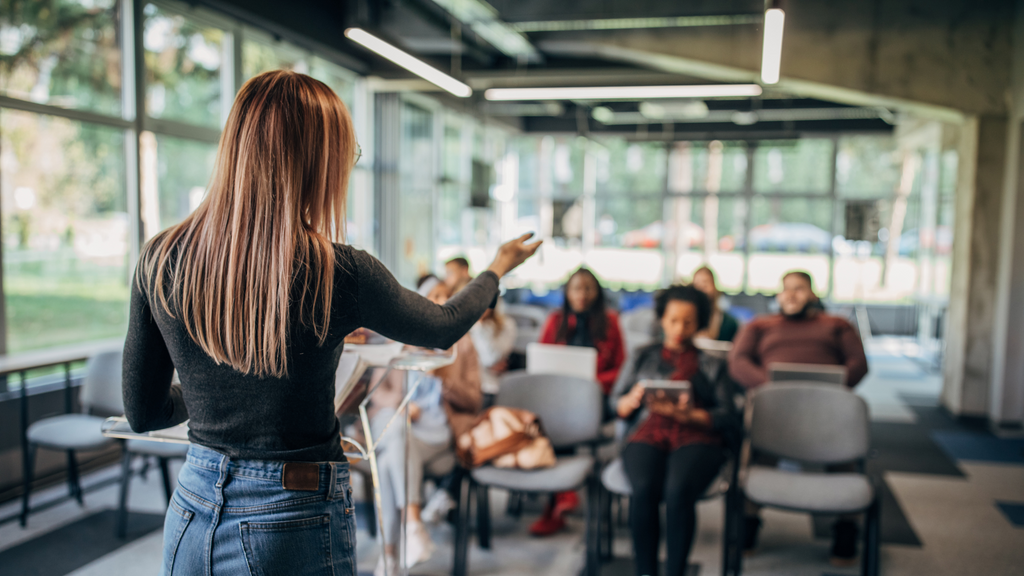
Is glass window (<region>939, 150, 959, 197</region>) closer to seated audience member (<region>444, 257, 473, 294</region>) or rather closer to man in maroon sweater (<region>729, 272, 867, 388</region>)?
man in maroon sweater (<region>729, 272, 867, 388</region>)

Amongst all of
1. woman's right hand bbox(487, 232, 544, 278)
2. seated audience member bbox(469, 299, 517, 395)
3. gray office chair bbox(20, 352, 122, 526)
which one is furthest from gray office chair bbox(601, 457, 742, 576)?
gray office chair bbox(20, 352, 122, 526)

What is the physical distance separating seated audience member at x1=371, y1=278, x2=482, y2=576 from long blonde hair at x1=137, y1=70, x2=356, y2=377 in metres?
Result: 1.67

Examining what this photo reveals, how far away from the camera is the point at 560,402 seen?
361cm

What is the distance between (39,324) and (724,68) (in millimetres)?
6267

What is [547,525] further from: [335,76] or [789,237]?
[789,237]

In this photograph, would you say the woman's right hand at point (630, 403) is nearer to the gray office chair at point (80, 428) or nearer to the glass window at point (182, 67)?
Answer: the gray office chair at point (80, 428)

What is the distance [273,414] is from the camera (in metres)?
1.13

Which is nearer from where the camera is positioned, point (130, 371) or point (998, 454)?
point (130, 371)

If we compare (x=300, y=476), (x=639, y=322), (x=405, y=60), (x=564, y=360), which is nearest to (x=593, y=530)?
(x=564, y=360)

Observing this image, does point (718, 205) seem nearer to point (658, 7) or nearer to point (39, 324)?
point (658, 7)

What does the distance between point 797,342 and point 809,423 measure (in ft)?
3.32

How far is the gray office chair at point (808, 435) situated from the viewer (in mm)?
3094

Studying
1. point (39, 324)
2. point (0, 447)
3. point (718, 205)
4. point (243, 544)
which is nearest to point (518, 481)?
point (243, 544)

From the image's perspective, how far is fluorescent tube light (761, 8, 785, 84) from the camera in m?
3.70
